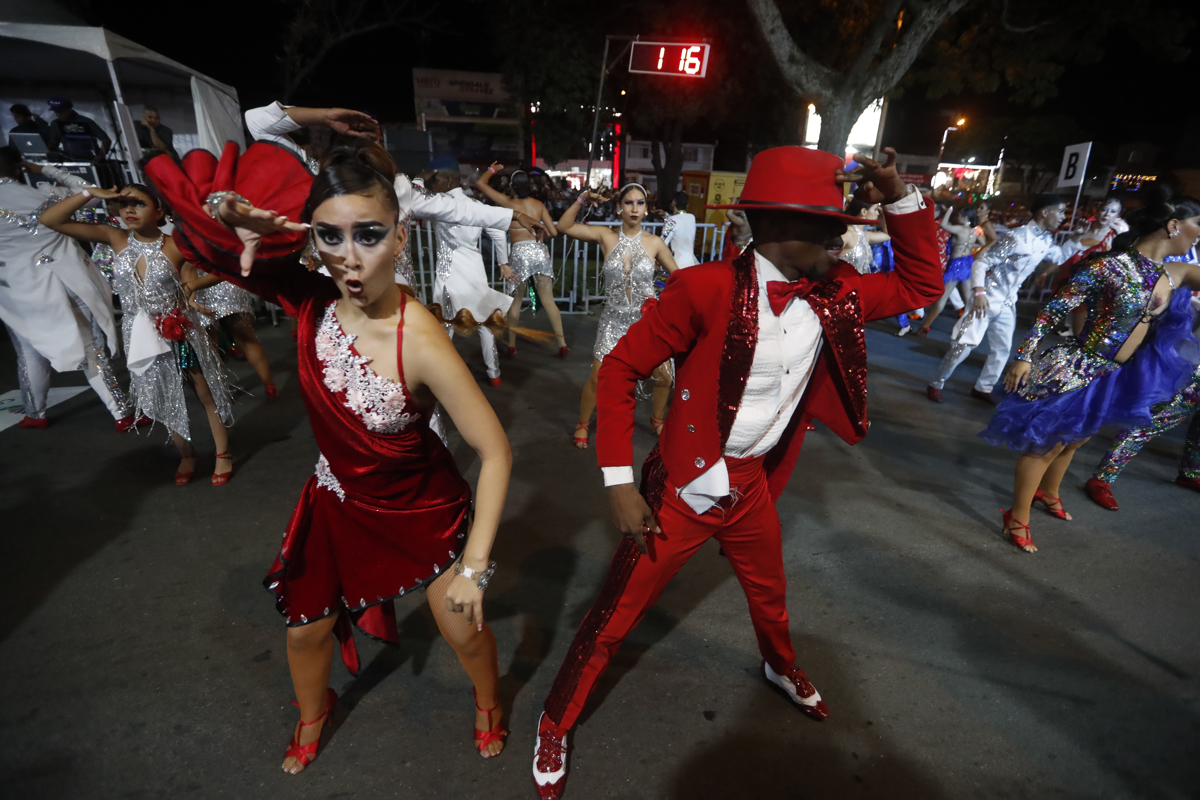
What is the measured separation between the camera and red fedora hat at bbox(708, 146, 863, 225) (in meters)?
1.68

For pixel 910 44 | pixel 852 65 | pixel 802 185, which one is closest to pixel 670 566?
pixel 802 185

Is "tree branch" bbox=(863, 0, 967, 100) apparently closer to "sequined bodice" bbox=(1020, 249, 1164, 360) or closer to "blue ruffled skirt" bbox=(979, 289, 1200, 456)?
"blue ruffled skirt" bbox=(979, 289, 1200, 456)

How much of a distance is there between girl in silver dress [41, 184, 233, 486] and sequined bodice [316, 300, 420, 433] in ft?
9.66

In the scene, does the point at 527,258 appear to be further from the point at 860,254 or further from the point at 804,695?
the point at 804,695

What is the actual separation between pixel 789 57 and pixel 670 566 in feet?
33.6

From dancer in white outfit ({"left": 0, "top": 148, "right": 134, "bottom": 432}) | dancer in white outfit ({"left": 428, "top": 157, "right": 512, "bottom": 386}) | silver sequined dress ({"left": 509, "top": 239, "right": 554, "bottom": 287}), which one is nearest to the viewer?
dancer in white outfit ({"left": 0, "top": 148, "right": 134, "bottom": 432})

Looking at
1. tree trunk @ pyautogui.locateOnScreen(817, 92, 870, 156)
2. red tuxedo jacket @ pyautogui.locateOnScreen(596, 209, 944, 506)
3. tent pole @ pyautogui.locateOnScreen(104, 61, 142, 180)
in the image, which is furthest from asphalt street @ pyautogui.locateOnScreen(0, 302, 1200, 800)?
tree trunk @ pyautogui.locateOnScreen(817, 92, 870, 156)

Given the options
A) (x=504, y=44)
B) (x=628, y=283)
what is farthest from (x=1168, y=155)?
(x=628, y=283)

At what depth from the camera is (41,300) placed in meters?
4.80

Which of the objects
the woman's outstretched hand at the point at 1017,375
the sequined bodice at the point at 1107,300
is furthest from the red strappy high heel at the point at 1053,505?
the sequined bodice at the point at 1107,300

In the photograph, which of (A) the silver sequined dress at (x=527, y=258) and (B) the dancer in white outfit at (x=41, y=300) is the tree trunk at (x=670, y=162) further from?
A: (B) the dancer in white outfit at (x=41, y=300)

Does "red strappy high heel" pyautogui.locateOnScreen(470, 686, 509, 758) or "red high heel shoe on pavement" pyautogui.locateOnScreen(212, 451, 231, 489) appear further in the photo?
"red high heel shoe on pavement" pyautogui.locateOnScreen(212, 451, 231, 489)

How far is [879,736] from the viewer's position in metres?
2.53

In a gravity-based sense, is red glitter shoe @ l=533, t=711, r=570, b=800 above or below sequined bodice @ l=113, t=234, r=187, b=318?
below
